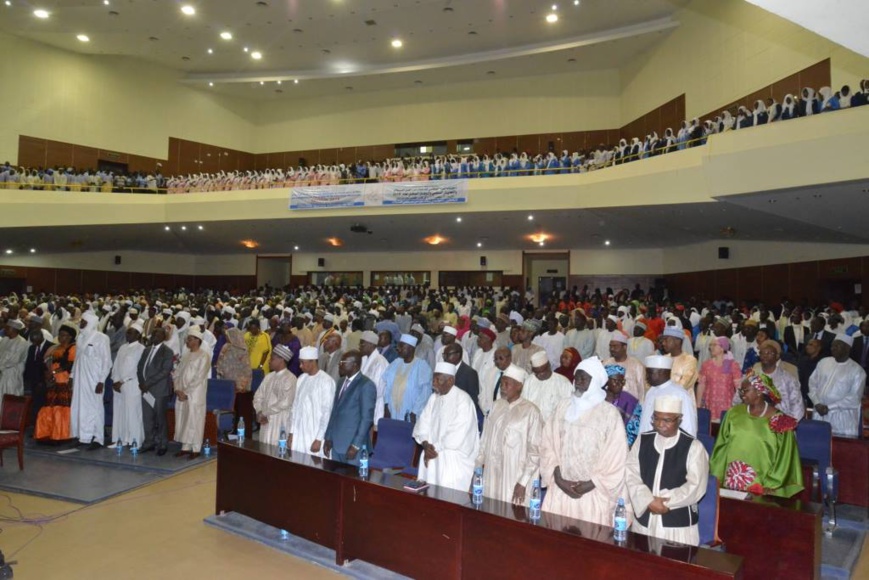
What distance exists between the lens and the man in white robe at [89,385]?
7.75 meters

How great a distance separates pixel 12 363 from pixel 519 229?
590 inches

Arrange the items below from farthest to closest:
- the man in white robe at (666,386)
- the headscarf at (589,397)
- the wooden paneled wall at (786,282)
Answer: the wooden paneled wall at (786,282) < the man in white robe at (666,386) < the headscarf at (589,397)

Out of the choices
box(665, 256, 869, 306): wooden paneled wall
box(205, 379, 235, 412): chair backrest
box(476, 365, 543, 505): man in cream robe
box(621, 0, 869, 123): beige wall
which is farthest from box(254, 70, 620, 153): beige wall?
box(476, 365, 543, 505): man in cream robe

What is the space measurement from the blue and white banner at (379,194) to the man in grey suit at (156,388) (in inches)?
430

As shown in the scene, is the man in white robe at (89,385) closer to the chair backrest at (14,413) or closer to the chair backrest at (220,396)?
the chair backrest at (14,413)

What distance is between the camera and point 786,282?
55.3 feet

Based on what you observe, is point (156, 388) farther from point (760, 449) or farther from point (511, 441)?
point (760, 449)

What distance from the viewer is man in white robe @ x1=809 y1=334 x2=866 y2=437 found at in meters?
6.05

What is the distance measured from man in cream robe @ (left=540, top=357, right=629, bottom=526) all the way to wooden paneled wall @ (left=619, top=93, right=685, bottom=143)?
1638cm

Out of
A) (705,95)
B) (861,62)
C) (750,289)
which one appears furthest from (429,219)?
(861,62)

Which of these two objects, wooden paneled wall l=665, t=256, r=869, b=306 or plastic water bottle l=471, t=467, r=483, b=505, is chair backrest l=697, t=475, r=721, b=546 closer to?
plastic water bottle l=471, t=467, r=483, b=505

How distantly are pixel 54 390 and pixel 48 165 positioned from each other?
19157 millimetres

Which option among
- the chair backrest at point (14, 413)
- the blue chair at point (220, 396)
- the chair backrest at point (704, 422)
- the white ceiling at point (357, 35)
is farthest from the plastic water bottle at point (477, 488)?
the white ceiling at point (357, 35)

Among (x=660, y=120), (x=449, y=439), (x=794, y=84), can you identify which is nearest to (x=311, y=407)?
(x=449, y=439)
